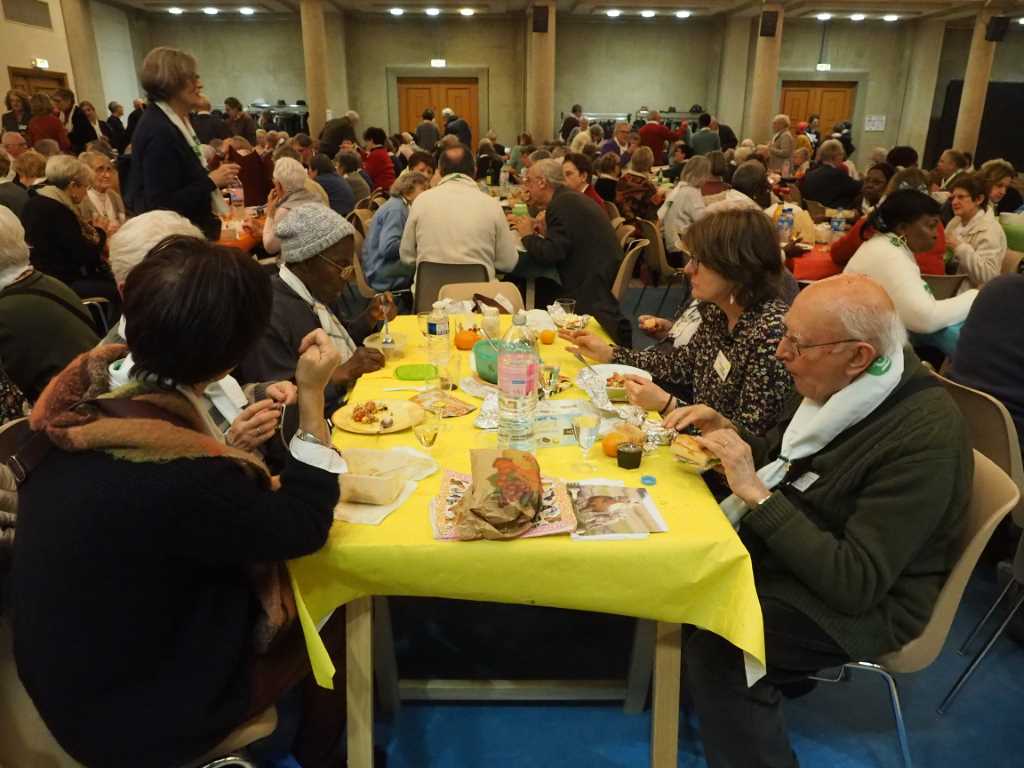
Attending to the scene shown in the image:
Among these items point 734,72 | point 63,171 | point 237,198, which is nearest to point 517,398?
point 63,171

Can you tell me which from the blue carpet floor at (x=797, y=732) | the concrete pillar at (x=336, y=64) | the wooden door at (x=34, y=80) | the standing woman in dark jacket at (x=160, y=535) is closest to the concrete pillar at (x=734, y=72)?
the concrete pillar at (x=336, y=64)

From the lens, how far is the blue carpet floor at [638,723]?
2033 mm

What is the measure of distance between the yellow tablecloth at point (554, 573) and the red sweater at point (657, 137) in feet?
34.8

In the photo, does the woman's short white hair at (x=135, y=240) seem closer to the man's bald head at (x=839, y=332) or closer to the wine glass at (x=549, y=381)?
the wine glass at (x=549, y=381)

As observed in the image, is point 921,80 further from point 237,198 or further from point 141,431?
point 141,431

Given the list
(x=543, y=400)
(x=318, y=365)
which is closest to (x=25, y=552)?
(x=318, y=365)

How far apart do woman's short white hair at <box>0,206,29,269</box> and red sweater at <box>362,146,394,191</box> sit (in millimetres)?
6255

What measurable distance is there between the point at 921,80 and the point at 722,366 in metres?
17.3

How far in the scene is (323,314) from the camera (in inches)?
106

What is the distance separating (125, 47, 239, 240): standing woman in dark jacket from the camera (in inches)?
138

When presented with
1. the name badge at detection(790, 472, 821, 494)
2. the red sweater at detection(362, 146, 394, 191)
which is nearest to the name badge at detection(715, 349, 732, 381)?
the name badge at detection(790, 472, 821, 494)

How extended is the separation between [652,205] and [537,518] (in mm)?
6088

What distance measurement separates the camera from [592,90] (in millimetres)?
16453

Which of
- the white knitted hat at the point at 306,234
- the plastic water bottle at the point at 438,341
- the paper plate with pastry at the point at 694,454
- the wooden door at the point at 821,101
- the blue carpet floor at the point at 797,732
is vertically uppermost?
the wooden door at the point at 821,101
